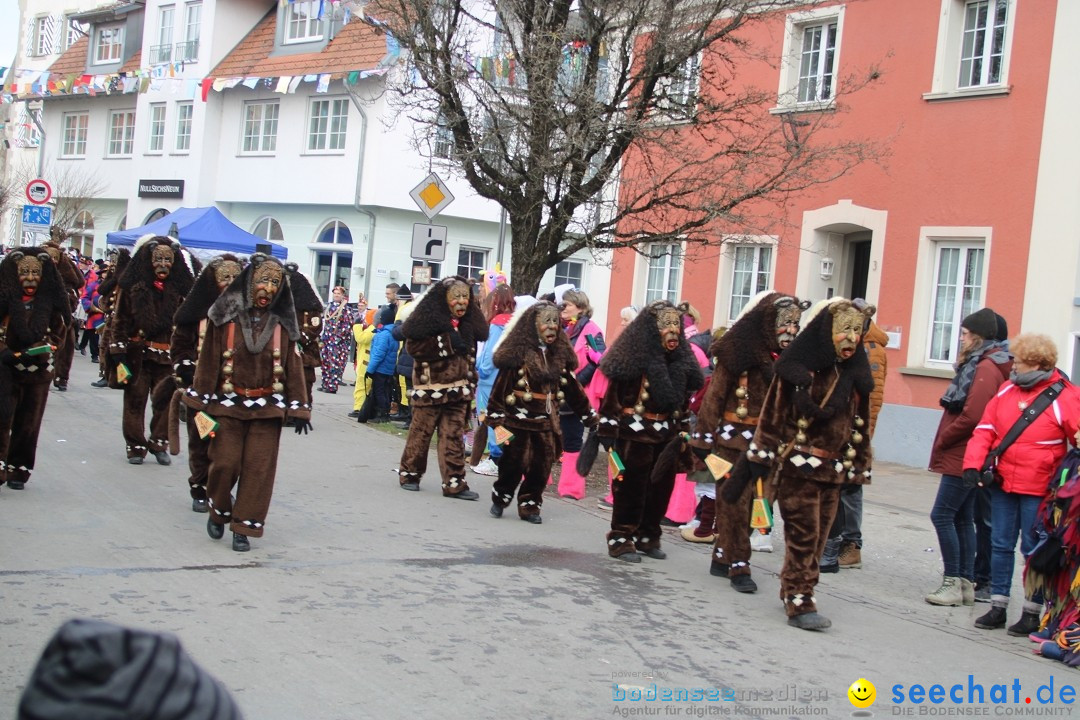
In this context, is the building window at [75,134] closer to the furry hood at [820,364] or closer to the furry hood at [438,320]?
the furry hood at [438,320]

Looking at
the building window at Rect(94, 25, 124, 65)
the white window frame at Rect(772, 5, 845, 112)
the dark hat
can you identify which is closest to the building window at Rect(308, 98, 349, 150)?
the building window at Rect(94, 25, 124, 65)

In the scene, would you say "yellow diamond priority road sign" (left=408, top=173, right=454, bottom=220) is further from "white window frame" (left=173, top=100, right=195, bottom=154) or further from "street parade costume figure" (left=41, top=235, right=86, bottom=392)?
"white window frame" (left=173, top=100, right=195, bottom=154)

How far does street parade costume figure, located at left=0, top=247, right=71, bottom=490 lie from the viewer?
8.80m

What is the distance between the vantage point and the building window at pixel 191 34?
3569 cm

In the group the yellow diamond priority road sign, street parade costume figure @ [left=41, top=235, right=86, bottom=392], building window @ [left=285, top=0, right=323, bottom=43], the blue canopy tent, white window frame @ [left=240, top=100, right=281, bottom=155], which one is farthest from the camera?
white window frame @ [left=240, top=100, right=281, bottom=155]

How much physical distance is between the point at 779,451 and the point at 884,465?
31.4 ft

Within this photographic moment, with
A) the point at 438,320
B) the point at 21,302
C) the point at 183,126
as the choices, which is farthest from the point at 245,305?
the point at 183,126

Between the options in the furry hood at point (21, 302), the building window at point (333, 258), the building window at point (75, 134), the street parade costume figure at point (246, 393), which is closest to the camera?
the street parade costume figure at point (246, 393)

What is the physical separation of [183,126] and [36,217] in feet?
44.3

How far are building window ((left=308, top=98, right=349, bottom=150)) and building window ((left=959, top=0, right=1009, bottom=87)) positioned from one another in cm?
1884

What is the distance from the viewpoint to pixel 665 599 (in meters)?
7.44

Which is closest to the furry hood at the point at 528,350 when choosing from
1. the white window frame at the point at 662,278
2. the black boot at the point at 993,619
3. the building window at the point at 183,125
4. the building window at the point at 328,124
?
the black boot at the point at 993,619

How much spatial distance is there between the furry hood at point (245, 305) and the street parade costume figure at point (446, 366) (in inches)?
100

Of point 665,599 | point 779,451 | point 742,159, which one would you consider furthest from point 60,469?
point 742,159
